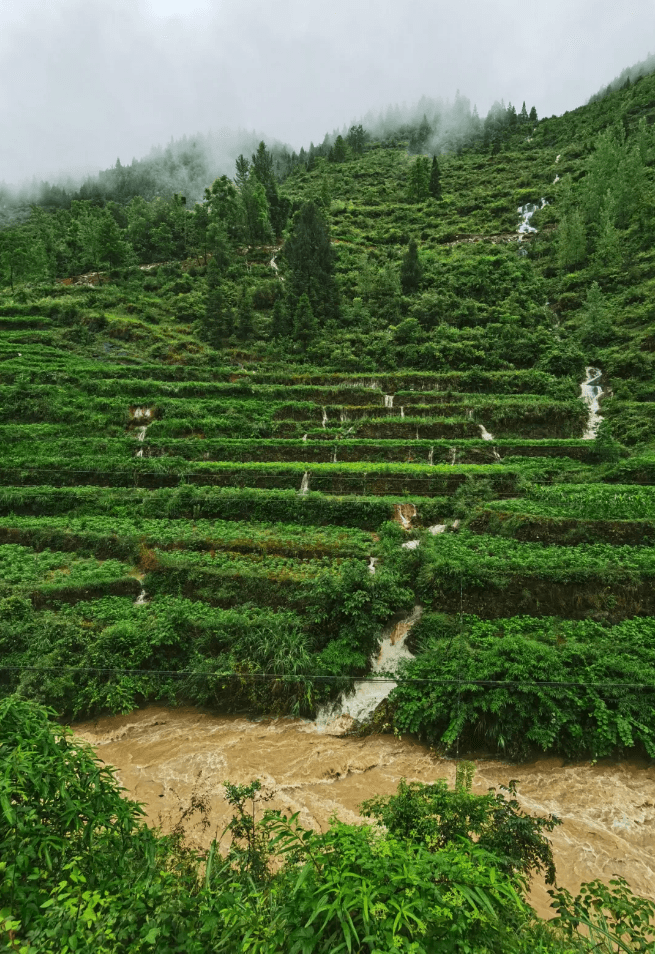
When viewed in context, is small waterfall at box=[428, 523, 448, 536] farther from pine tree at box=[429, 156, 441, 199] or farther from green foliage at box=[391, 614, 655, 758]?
pine tree at box=[429, 156, 441, 199]

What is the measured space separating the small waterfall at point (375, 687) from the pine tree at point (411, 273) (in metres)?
46.2

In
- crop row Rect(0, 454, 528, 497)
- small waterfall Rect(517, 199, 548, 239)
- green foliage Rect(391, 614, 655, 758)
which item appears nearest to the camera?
green foliage Rect(391, 614, 655, 758)

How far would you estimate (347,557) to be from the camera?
18.4 meters

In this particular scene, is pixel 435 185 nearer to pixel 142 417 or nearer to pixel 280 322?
pixel 280 322

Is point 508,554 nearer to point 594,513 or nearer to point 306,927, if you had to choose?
point 594,513

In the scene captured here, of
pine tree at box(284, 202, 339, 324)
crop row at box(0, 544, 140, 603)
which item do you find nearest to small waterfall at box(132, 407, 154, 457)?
crop row at box(0, 544, 140, 603)

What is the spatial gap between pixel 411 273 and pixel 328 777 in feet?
175

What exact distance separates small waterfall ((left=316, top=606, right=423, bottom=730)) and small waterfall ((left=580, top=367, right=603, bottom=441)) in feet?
77.8

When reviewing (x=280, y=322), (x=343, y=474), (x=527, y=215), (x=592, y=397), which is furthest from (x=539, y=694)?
(x=527, y=215)

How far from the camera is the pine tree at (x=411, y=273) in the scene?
51250 mm

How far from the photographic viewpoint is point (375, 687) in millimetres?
14148

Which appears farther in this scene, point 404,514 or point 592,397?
point 592,397

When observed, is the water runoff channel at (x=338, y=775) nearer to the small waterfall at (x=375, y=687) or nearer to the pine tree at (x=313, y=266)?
the small waterfall at (x=375, y=687)

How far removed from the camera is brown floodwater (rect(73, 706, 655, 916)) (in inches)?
369
